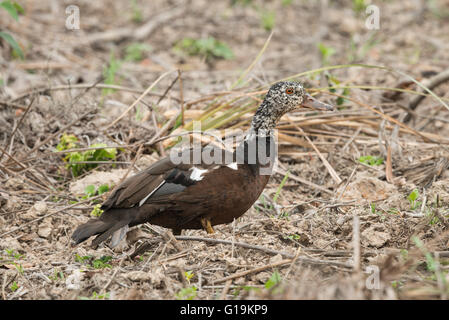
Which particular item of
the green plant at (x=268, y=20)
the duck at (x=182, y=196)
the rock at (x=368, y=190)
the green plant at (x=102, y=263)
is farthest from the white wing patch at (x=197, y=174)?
the green plant at (x=268, y=20)

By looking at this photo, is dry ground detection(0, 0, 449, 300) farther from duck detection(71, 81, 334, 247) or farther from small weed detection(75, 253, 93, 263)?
duck detection(71, 81, 334, 247)

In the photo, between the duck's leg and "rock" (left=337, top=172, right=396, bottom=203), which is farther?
"rock" (left=337, top=172, right=396, bottom=203)

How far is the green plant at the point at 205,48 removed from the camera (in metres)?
9.06

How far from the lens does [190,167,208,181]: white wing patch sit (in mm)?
4102

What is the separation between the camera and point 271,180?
5.59 m

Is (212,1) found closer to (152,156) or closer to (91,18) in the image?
(91,18)

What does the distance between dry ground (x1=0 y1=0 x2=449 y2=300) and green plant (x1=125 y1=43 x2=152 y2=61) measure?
10 cm

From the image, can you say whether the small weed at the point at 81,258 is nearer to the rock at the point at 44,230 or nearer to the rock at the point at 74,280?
the rock at the point at 74,280

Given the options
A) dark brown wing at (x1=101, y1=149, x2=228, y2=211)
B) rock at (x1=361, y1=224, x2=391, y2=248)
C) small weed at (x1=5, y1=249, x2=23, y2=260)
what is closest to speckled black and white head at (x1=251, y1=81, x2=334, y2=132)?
dark brown wing at (x1=101, y1=149, x2=228, y2=211)

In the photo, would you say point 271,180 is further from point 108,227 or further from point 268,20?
point 268,20

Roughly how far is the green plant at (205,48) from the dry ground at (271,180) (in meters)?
0.14

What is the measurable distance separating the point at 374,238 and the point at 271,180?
1.72 m
